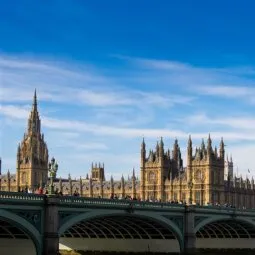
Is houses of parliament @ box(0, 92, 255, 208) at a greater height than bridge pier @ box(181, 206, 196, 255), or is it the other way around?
houses of parliament @ box(0, 92, 255, 208)

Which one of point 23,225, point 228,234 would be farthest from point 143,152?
point 23,225

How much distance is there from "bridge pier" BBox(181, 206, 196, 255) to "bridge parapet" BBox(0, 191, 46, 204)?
52.4 ft

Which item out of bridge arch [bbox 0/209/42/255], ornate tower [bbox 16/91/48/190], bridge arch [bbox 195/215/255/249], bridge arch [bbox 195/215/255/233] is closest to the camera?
bridge arch [bbox 0/209/42/255]

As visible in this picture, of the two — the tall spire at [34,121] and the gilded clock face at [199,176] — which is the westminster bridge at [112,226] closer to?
the gilded clock face at [199,176]

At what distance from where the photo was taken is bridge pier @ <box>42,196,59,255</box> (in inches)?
1614

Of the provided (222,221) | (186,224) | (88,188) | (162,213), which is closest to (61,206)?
(162,213)

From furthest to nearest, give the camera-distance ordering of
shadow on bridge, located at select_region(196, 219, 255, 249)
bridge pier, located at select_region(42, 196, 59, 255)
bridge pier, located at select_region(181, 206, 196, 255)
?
shadow on bridge, located at select_region(196, 219, 255, 249), bridge pier, located at select_region(181, 206, 196, 255), bridge pier, located at select_region(42, 196, 59, 255)

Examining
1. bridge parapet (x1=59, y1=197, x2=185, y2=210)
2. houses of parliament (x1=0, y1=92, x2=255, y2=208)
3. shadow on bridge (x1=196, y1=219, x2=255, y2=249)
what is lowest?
shadow on bridge (x1=196, y1=219, x2=255, y2=249)

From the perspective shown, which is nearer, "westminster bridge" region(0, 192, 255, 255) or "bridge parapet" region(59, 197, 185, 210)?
"westminster bridge" region(0, 192, 255, 255)

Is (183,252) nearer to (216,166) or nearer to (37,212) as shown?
(37,212)

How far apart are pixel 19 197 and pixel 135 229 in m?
18.2

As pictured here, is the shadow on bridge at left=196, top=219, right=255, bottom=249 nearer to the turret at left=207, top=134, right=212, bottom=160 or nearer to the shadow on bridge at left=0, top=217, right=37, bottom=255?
the shadow on bridge at left=0, top=217, right=37, bottom=255

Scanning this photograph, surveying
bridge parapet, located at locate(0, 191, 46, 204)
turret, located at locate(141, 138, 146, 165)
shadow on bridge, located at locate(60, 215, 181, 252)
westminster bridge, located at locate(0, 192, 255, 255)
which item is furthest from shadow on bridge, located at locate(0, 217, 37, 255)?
turret, located at locate(141, 138, 146, 165)

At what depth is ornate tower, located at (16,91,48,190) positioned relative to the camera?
496 feet
